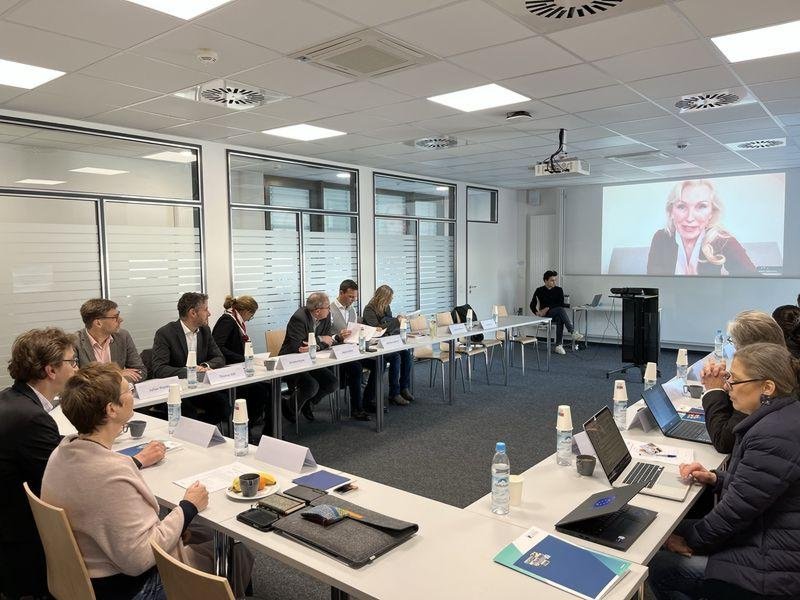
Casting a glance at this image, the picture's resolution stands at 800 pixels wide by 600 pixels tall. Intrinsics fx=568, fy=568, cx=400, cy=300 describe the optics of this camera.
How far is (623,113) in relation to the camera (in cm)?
478

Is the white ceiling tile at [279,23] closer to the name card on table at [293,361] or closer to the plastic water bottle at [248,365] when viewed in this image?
the plastic water bottle at [248,365]

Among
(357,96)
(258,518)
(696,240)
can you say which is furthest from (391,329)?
(696,240)

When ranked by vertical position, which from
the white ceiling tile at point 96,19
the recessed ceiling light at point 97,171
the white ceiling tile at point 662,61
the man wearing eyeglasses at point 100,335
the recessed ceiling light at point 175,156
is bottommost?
the man wearing eyeglasses at point 100,335

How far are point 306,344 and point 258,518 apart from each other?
322cm

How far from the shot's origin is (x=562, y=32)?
118 inches

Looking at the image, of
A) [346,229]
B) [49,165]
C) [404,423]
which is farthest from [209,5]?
[346,229]

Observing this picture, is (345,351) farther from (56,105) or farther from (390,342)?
(56,105)

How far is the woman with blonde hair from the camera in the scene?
863cm

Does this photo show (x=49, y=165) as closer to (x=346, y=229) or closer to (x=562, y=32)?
(x=346, y=229)

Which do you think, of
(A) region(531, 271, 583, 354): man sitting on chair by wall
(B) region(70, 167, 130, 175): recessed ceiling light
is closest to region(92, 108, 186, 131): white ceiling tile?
(B) region(70, 167, 130, 175): recessed ceiling light

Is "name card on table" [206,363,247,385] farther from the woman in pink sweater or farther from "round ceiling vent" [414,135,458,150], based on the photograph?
"round ceiling vent" [414,135,458,150]

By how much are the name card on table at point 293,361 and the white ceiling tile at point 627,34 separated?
286 centimetres

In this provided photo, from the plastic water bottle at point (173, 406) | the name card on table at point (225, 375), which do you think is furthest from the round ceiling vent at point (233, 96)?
the plastic water bottle at point (173, 406)

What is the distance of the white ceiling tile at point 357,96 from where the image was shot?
156 inches
